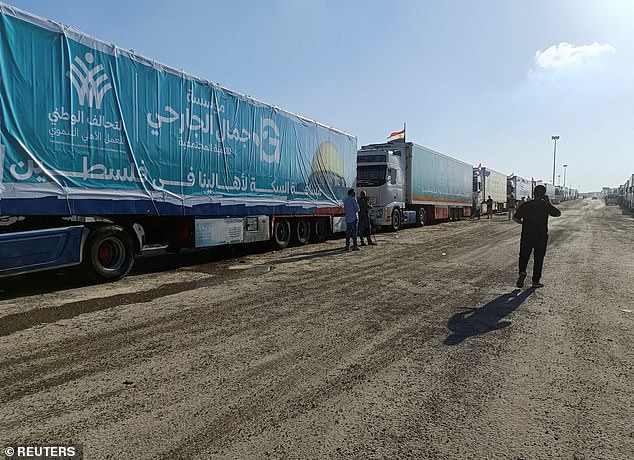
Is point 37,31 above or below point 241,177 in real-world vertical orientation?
above

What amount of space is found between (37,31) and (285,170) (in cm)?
711

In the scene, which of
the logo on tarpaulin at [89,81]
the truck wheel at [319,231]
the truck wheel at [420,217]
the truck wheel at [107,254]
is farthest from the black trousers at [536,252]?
the truck wheel at [420,217]

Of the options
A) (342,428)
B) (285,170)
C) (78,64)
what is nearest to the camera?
(342,428)

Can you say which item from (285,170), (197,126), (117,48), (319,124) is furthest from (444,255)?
(117,48)

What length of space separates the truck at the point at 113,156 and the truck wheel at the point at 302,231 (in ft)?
6.08

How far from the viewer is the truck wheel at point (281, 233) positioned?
12.7m

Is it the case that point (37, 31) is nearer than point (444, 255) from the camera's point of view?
Yes

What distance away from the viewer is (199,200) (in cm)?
950

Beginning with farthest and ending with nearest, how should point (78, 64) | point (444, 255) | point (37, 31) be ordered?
point (444, 255) < point (78, 64) < point (37, 31)

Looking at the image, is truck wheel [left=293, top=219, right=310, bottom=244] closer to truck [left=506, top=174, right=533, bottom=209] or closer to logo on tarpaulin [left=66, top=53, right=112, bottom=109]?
logo on tarpaulin [left=66, top=53, right=112, bottom=109]

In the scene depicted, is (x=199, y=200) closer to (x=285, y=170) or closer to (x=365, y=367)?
(x=285, y=170)

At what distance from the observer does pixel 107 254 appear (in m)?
7.84

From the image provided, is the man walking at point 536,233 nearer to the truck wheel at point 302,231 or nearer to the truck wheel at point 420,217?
the truck wheel at point 302,231

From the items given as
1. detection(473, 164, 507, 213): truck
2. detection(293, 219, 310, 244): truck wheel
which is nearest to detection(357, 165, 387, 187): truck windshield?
detection(293, 219, 310, 244): truck wheel
